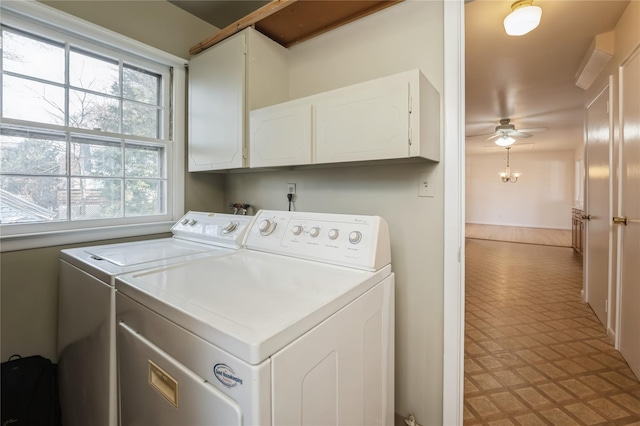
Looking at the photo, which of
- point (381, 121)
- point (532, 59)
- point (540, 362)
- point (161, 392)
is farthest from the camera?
point (532, 59)

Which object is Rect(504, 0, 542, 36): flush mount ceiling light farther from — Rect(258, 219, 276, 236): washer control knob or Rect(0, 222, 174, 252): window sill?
Rect(0, 222, 174, 252): window sill

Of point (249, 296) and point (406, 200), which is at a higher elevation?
point (406, 200)

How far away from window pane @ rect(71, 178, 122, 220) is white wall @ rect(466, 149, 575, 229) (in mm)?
9744

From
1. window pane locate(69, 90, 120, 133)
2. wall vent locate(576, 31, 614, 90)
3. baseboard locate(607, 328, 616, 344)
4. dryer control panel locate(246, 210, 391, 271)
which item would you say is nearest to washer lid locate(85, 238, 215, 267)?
dryer control panel locate(246, 210, 391, 271)

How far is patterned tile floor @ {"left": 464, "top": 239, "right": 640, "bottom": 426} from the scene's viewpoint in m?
1.61

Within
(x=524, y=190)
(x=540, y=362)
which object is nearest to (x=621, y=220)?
(x=540, y=362)

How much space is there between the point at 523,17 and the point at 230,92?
1834 millimetres

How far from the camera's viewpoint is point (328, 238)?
1.28m

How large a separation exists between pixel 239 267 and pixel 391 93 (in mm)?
966

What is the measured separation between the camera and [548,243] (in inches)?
248

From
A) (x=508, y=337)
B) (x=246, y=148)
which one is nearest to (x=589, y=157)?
(x=508, y=337)

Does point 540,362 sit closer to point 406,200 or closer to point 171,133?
point 406,200

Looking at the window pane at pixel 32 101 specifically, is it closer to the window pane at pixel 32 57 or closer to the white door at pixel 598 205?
the window pane at pixel 32 57

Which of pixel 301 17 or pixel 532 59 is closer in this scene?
pixel 301 17
